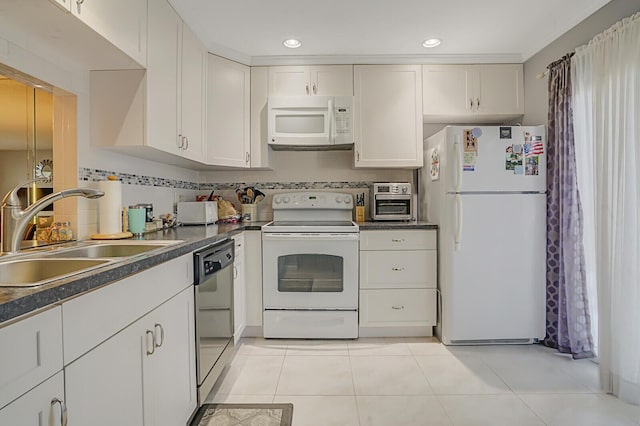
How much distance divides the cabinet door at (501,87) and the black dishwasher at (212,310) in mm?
2488

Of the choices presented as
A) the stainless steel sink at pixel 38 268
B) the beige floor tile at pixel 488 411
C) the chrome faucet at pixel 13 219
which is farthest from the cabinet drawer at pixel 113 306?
the beige floor tile at pixel 488 411

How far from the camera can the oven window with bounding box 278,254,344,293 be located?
2.72 meters

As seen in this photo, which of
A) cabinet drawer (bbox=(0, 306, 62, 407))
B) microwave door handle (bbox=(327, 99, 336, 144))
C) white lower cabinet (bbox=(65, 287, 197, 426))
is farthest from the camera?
microwave door handle (bbox=(327, 99, 336, 144))

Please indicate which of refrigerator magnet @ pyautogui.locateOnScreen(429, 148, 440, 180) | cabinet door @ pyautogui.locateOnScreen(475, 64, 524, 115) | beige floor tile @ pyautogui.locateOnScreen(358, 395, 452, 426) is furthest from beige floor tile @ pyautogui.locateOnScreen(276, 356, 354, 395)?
cabinet door @ pyautogui.locateOnScreen(475, 64, 524, 115)

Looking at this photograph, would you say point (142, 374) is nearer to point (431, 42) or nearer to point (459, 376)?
point (459, 376)

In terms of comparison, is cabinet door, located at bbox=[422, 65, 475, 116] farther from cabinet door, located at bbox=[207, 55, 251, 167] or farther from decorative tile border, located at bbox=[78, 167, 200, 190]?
decorative tile border, located at bbox=[78, 167, 200, 190]

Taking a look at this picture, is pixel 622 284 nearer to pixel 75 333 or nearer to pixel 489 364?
pixel 489 364

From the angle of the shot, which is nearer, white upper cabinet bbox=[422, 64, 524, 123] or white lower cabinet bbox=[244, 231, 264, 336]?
white lower cabinet bbox=[244, 231, 264, 336]

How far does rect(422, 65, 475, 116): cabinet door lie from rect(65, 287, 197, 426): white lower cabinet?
8.16ft

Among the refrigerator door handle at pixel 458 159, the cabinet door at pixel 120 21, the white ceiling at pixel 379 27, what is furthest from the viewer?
the refrigerator door handle at pixel 458 159

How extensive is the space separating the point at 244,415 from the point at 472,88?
2996 millimetres

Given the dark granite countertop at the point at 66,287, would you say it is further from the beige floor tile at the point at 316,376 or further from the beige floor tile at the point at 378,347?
the beige floor tile at the point at 378,347

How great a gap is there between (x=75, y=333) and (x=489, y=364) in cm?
240

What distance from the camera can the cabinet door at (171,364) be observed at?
4.13 ft
